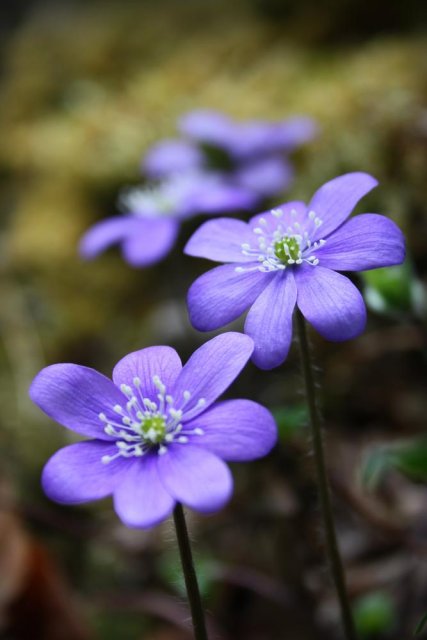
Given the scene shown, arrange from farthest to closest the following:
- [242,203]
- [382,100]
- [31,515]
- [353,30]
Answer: [353,30] < [382,100] < [31,515] < [242,203]

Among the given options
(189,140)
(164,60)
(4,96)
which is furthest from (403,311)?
(4,96)

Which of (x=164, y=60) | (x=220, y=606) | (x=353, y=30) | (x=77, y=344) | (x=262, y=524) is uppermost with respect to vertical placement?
(x=164, y=60)

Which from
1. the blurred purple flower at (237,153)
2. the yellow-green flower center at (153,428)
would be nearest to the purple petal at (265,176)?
the blurred purple flower at (237,153)

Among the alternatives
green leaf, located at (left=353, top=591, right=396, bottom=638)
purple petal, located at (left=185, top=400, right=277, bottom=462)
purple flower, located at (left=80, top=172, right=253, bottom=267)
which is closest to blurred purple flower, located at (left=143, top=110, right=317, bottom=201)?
purple flower, located at (left=80, top=172, right=253, bottom=267)

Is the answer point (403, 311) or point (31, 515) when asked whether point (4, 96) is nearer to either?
point (31, 515)

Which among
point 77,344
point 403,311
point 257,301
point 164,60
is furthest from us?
point 164,60

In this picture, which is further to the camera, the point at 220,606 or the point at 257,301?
the point at 220,606
